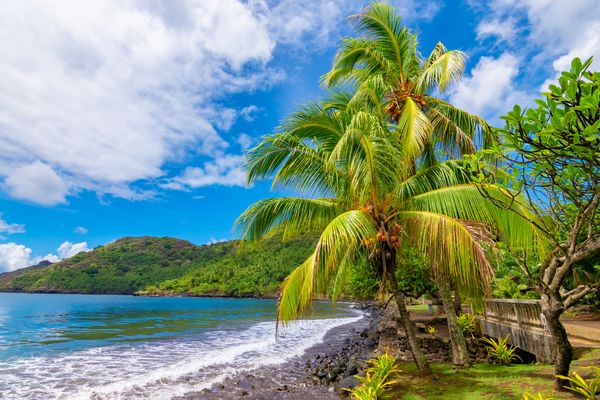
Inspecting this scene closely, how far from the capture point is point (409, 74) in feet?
33.5

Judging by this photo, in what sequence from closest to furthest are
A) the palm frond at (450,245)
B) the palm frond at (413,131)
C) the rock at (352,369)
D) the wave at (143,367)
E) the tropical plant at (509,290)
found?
1. the palm frond at (450,245)
2. the palm frond at (413,131)
3. the rock at (352,369)
4. the wave at (143,367)
5. the tropical plant at (509,290)

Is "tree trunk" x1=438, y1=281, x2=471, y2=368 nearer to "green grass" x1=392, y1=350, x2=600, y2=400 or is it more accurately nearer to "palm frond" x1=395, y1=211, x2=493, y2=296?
"green grass" x1=392, y1=350, x2=600, y2=400

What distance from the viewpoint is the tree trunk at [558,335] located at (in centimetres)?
461

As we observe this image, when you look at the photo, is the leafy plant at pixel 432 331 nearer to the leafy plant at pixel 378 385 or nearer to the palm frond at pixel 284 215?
the leafy plant at pixel 378 385

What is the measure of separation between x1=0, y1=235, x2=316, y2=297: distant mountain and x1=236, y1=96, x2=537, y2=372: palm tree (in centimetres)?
7609

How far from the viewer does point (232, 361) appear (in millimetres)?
14906

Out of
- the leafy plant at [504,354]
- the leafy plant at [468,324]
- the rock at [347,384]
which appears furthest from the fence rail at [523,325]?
the rock at [347,384]

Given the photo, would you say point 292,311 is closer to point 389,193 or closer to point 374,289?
point 389,193

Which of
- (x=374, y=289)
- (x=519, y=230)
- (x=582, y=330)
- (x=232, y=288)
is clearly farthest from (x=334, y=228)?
(x=232, y=288)

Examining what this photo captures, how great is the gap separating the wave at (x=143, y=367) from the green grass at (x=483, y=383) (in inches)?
205

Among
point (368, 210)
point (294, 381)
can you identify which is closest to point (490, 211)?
point (368, 210)

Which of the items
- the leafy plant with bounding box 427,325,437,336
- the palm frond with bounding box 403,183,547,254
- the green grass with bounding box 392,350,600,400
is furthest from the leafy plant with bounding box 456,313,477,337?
the palm frond with bounding box 403,183,547,254

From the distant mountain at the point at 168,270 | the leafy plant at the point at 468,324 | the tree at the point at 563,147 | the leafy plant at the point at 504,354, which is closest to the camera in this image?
the tree at the point at 563,147

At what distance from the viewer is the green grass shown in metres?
5.79
